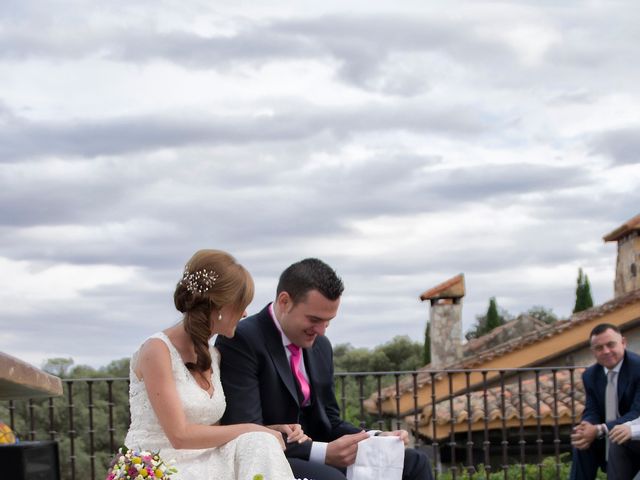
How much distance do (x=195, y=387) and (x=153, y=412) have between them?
0.18 m

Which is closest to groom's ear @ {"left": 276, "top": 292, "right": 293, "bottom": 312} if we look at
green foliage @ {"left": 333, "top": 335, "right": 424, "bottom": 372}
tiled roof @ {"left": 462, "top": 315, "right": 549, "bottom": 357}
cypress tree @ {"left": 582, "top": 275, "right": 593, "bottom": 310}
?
green foliage @ {"left": 333, "top": 335, "right": 424, "bottom": 372}

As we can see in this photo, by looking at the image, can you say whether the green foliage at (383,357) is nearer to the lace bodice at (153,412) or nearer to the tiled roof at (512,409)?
the tiled roof at (512,409)

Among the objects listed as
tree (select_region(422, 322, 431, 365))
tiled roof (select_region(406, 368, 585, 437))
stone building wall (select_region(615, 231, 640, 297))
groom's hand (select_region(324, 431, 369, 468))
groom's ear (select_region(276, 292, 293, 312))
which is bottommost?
tiled roof (select_region(406, 368, 585, 437))

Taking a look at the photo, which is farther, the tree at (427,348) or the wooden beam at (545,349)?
the tree at (427,348)

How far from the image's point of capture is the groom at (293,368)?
4.09 m

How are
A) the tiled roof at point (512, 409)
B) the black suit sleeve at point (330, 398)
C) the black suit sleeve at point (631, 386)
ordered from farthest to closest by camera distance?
the tiled roof at point (512, 409) < the black suit sleeve at point (631, 386) < the black suit sleeve at point (330, 398)

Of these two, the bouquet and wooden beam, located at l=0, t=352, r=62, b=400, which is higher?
wooden beam, located at l=0, t=352, r=62, b=400

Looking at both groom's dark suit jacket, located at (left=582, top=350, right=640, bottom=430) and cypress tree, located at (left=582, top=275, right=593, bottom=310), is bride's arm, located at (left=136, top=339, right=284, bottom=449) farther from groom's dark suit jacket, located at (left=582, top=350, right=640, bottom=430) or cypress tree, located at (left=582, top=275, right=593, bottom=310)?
cypress tree, located at (left=582, top=275, right=593, bottom=310)

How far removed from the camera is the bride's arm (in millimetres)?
3674

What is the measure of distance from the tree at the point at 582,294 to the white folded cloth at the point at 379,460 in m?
19.8

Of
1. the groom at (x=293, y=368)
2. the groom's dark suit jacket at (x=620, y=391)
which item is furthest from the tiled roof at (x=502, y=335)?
the groom at (x=293, y=368)

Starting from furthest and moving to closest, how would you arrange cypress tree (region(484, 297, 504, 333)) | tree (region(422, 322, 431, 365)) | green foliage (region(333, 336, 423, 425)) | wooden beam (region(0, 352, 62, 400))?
cypress tree (region(484, 297, 504, 333)) → tree (region(422, 322, 431, 365)) → green foliage (region(333, 336, 423, 425)) → wooden beam (region(0, 352, 62, 400))

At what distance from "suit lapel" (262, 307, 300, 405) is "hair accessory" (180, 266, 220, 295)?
1.98ft

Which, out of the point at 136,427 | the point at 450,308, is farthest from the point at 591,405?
the point at 450,308
